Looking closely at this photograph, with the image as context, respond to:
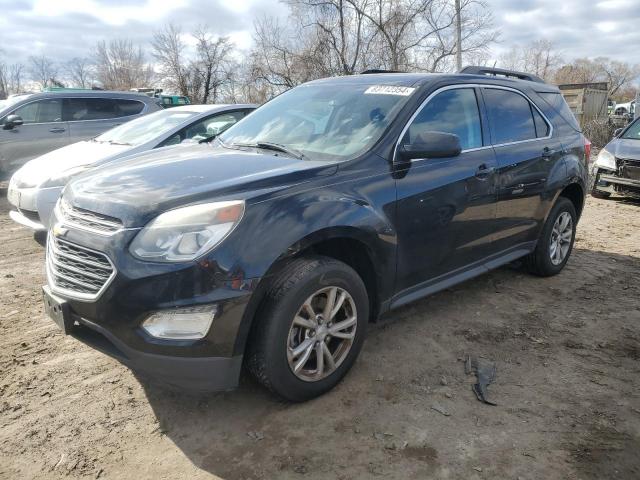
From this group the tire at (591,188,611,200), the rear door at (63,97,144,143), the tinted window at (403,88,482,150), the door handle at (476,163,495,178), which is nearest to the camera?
the tinted window at (403,88,482,150)

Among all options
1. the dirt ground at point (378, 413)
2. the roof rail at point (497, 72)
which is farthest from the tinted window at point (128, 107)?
the roof rail at point (497, 72)

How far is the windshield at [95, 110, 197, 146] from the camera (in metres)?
6.45

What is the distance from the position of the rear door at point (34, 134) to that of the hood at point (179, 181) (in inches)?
280

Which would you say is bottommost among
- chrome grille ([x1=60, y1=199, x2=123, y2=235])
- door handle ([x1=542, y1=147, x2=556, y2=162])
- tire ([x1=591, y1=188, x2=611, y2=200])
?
tire ([x1=591, y1=188, x2=611, y2=200])

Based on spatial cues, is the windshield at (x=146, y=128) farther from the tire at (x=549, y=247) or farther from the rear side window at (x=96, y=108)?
the tire at (x=549, y=247)

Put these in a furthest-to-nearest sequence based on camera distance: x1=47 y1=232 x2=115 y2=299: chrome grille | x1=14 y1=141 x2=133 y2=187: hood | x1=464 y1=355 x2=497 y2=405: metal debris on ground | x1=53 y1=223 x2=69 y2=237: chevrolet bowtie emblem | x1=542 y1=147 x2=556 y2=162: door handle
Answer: x1=14 y1=141 x2=133 y2=187: hood → x1=542 y1=147 x2=556 y2=162: door handle → x1=464 y1=355 x2=497 y2=405: metal debris on ground → x1=53 y1=223 x2=69 y2=237: chevrolet bowtie emblem → x1=47 y1=232 x2=115 y2=299: chrome grille

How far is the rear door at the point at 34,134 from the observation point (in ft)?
29.7

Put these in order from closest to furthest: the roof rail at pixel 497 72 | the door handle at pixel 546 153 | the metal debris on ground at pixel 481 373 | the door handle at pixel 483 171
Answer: the metal debris on ground at pixel 481 373 < the door handle at pixel 483 171 < the roof rail at pixel 497 72 < the door handle at pixel 546 153

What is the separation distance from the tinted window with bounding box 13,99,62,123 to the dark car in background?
32.1ft

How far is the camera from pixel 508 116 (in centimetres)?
425

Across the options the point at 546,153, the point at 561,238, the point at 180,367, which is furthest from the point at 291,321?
the point at 561,238

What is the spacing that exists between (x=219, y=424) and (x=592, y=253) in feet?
16.4

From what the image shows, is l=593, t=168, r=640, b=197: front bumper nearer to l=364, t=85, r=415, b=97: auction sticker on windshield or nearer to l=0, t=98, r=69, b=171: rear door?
l=364, t=85, r=415, b=97: auction sticker on windshield

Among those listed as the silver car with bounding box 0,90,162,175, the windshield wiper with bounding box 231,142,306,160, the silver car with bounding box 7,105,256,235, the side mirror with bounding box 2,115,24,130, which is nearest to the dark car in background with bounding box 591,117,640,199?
the silver car with bounding box 7,105,256,235
